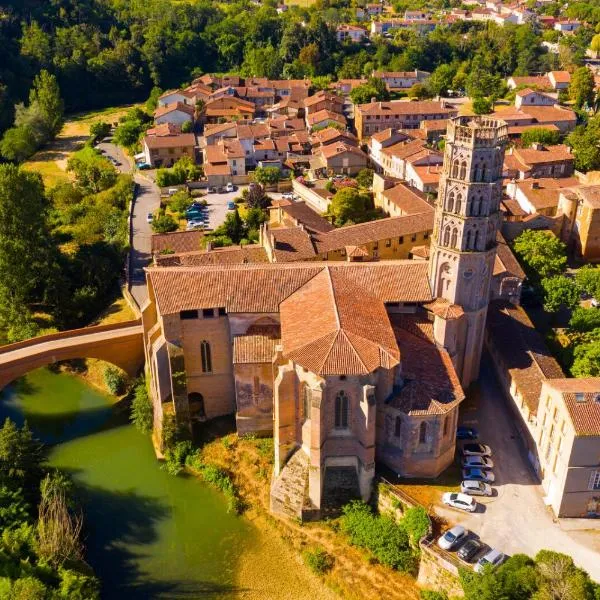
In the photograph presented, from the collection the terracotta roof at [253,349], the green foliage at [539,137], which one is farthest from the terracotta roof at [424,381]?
the green foliage at [539,137]

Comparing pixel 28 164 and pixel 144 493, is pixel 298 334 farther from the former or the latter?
pixel 28 164

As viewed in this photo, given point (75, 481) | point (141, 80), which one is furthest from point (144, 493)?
point (141, 80)

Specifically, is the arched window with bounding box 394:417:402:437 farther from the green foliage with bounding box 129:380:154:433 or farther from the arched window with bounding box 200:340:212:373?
the green foliage with bounding box 129:380:154:433

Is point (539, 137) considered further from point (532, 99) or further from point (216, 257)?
point (216, 257)

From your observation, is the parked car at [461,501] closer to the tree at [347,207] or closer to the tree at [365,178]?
the tree at [347,207]

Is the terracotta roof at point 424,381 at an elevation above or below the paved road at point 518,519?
above

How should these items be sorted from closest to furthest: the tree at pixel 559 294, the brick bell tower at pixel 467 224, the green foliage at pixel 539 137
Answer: the brick bell tower at pixel 467 224, the tree at pixel 559 294, the green foliage at pixel 539 137

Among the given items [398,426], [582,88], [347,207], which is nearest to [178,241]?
[347,207]
